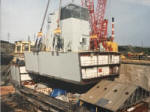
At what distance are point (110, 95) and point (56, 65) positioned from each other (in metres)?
8.86

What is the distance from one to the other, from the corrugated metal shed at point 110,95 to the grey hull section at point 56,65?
9.16 feet

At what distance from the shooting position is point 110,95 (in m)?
16.7

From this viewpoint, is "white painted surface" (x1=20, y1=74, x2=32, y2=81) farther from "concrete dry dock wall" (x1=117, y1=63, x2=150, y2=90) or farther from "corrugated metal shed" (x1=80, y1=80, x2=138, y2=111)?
"concrete dry dock wall" (x1=117, y1=63, x2=150, y2=90)

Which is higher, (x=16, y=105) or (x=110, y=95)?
(x=110, y=95)

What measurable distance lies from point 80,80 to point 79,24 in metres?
10.8

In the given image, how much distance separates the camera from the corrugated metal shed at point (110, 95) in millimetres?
15166

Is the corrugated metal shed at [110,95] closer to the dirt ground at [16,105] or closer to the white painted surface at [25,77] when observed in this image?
the dirt ground at [16,105]

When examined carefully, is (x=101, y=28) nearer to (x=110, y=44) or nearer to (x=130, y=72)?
(x=110, y=44)

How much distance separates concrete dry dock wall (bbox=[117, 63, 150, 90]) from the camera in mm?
20803

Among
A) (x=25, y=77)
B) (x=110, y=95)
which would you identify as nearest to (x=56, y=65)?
(x=110, y=95)

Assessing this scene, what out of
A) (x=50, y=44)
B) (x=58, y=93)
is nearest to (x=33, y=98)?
(x=58, y=93)

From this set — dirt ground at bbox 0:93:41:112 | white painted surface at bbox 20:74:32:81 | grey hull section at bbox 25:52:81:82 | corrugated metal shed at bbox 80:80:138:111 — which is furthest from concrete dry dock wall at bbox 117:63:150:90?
white painted surface at bbox 20:74:32:81

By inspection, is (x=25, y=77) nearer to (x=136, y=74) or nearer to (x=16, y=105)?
(x=16, y=105)

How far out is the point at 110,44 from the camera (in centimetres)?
3272
